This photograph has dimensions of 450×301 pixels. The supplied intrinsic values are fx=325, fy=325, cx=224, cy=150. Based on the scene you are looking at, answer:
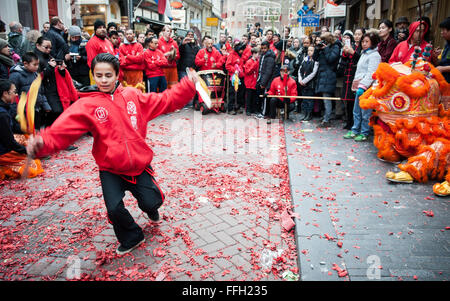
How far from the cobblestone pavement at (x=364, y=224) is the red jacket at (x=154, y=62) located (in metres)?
5.85

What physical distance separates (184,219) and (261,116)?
6509 millimetres

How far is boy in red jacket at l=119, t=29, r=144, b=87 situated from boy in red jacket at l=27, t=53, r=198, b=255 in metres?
6.63

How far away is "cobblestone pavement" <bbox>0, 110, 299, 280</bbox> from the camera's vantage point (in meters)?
3.02

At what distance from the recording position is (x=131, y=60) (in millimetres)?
9273

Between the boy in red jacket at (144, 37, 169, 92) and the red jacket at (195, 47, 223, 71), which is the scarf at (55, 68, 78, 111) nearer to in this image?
the boy in red jacket at (144, 37, 169, 92)

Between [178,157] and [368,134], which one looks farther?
[368,134]

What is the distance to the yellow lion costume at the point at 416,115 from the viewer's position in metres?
4.66

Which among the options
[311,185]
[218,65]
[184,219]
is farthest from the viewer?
[218,65]

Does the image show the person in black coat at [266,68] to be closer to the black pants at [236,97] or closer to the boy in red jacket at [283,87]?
the boy in red jacket at [283,87]

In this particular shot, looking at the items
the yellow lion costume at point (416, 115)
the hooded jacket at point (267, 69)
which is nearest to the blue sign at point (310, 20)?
the hooded jacket at point (267, 69)
